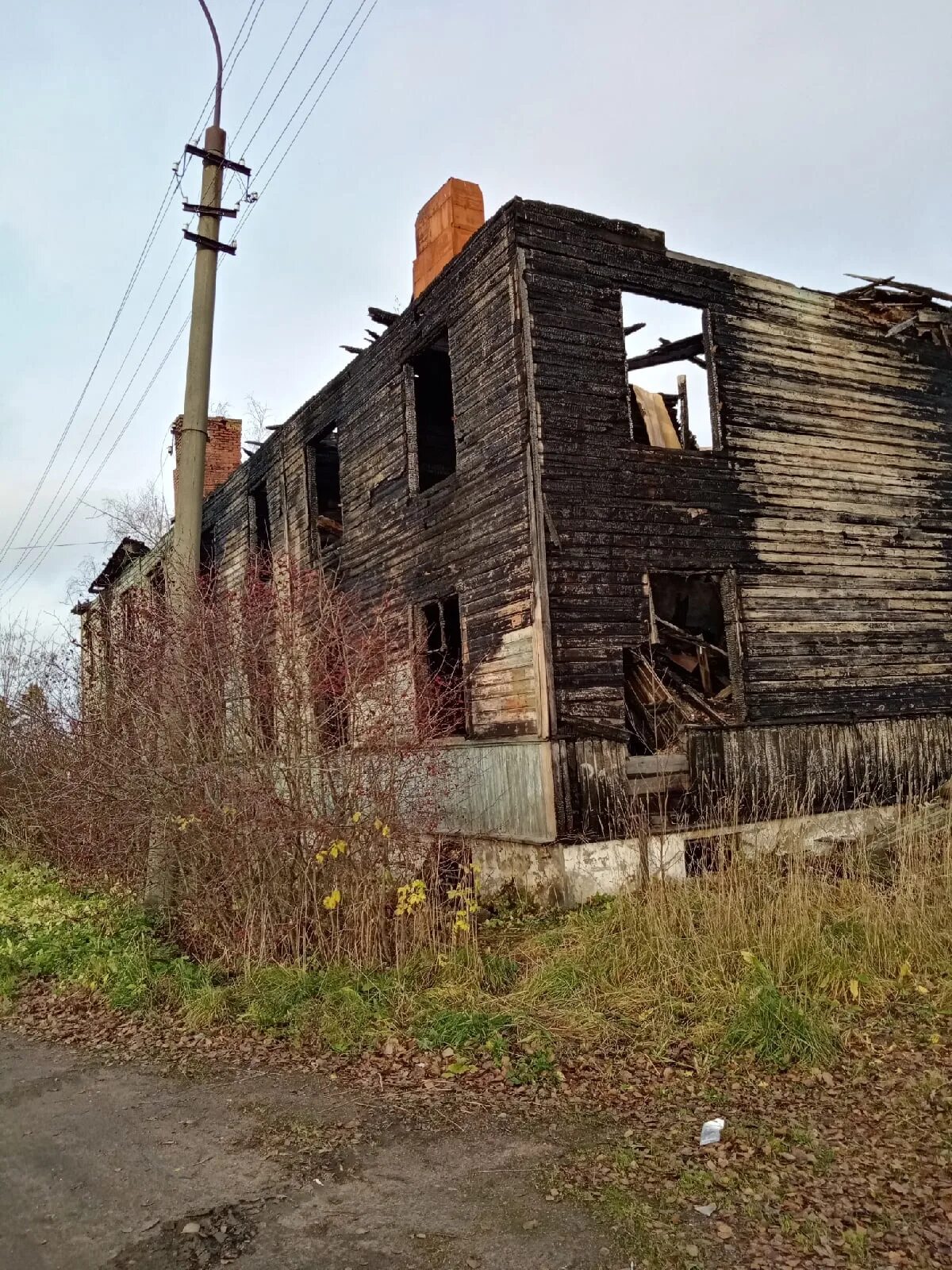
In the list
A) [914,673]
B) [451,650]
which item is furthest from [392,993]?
[914,673]

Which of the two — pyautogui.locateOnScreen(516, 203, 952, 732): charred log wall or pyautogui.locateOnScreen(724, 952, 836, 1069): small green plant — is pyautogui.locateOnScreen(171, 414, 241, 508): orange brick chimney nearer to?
pyautogui.locateOnScreen(516, 203, 952, 732): charred log wall

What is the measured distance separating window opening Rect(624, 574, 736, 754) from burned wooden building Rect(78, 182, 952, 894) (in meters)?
0.04

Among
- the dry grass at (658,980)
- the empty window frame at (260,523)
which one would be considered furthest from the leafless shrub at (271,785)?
the empty window frame at (260,523)

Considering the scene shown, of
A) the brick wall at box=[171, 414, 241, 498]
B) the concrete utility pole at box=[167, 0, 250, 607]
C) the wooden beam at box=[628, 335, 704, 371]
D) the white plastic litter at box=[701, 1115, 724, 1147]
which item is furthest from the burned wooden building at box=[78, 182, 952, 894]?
the brick wall at box=[171, 414, 241, 498]

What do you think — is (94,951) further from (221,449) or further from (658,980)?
(221,449)

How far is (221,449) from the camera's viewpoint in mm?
21500

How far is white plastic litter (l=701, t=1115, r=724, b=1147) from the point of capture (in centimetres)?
421

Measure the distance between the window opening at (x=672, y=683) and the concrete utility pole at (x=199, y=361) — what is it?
4968 mm

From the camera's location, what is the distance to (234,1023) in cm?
591

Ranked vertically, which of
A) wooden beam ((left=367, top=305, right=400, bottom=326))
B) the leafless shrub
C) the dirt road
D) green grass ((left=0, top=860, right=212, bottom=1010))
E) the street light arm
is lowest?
the dirt road

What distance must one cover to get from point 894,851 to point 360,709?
5.65 m

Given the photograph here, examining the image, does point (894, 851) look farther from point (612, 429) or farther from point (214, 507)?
point (214, 507)

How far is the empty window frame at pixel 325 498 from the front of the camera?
1525cm

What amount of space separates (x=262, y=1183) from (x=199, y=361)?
334 inches
